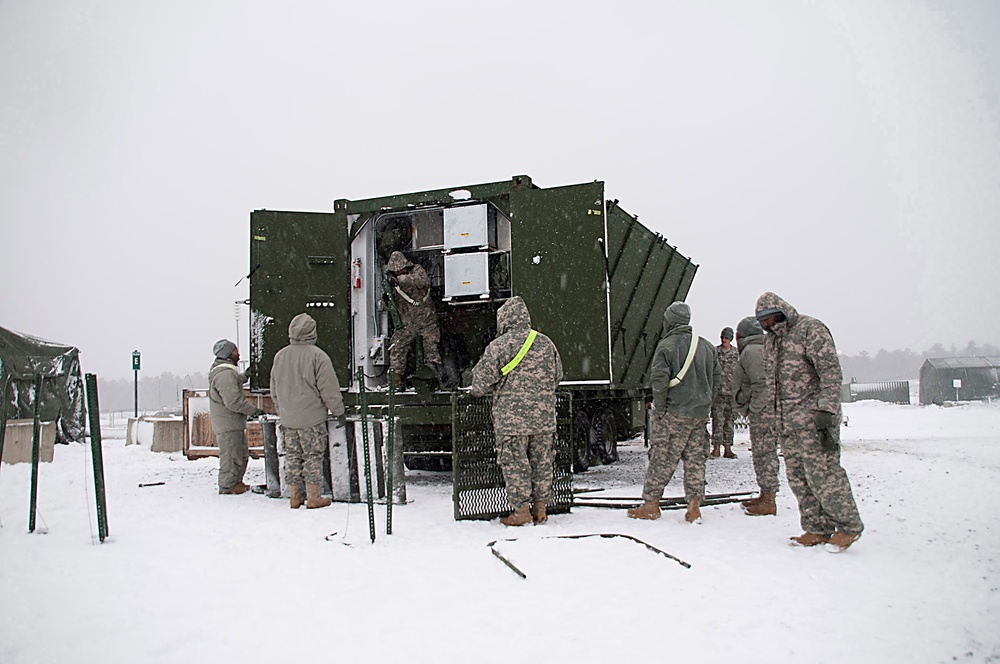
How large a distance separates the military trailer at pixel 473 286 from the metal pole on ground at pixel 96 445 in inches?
101

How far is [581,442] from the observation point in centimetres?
818

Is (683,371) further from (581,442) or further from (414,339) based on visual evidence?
(414,339)

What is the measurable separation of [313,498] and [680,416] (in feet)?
10.6

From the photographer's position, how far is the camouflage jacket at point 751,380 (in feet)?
19.8

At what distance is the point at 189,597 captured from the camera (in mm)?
3596

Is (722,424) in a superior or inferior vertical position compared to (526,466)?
inferior

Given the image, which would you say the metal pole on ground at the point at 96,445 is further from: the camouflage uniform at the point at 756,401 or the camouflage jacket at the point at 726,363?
the camouflage jacket at the point at 726,363

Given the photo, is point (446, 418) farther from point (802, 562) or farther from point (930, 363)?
point (930, 363)

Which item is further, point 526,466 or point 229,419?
point 229,419

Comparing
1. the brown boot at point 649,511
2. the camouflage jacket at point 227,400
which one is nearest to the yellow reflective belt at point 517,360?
the brown boot at point 649,511

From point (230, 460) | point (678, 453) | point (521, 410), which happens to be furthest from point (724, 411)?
point (230, 460)

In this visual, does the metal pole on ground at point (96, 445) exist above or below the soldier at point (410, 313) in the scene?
below

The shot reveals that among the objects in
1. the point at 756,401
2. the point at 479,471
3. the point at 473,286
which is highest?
the point at 473,286

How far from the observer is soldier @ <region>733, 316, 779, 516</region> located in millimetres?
5648
